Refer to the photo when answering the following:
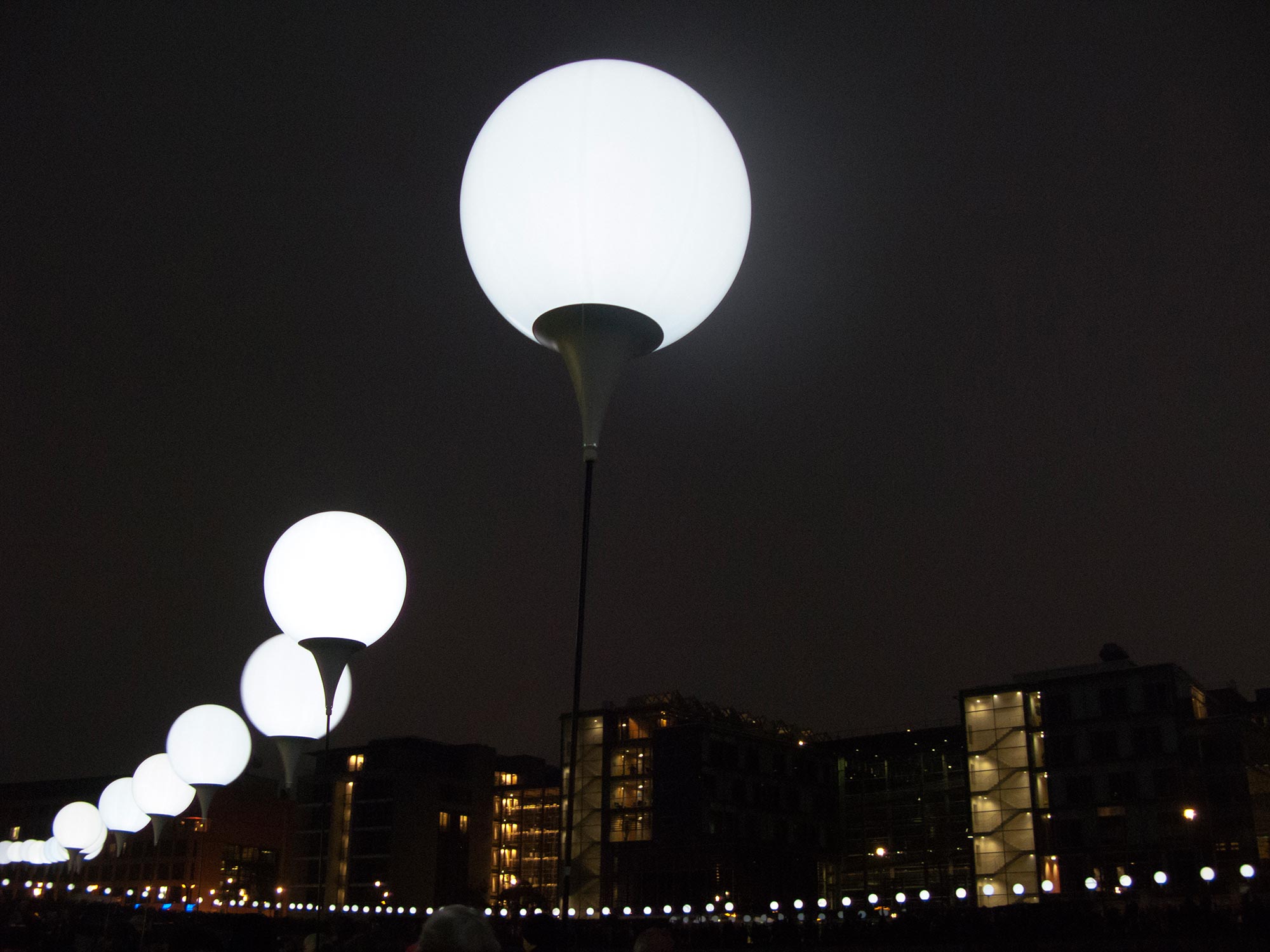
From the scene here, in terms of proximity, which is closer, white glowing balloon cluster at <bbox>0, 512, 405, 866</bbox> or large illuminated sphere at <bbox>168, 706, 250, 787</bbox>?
white glowing balloon cluster at <bbox>0, 512, 405, 866</bbox>

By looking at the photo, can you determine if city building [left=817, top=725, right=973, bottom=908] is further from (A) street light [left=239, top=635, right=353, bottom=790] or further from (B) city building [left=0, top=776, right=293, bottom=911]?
(A) street light [left=239, top=635, right=353, bottom=790]

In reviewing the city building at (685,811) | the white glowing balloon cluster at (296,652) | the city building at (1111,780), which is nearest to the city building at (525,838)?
the city building at (685,811)

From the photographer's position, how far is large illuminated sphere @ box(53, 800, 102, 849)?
25.8 meters

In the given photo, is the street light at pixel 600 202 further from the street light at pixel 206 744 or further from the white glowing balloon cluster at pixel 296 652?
the street light at pixel 206 744

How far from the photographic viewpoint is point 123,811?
76.5 ft

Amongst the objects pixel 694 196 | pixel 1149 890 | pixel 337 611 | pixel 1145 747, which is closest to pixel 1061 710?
pixel 1145 747

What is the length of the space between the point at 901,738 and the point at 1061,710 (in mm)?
15415

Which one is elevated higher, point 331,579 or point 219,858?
point 331,579

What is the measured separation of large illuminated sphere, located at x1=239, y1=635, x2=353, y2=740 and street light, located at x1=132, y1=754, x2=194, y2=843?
8.26 meters

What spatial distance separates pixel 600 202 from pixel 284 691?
922cm

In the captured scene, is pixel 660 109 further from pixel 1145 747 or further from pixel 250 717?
pixel 1145 747

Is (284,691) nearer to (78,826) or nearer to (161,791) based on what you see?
(161,791)

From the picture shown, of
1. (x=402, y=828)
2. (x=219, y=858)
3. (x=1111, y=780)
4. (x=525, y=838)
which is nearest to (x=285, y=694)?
(x=1111, y=780)

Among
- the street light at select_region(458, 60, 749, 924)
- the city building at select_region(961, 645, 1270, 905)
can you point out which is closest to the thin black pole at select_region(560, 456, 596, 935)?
the street light at select_region(458, 60, 749, 924)
